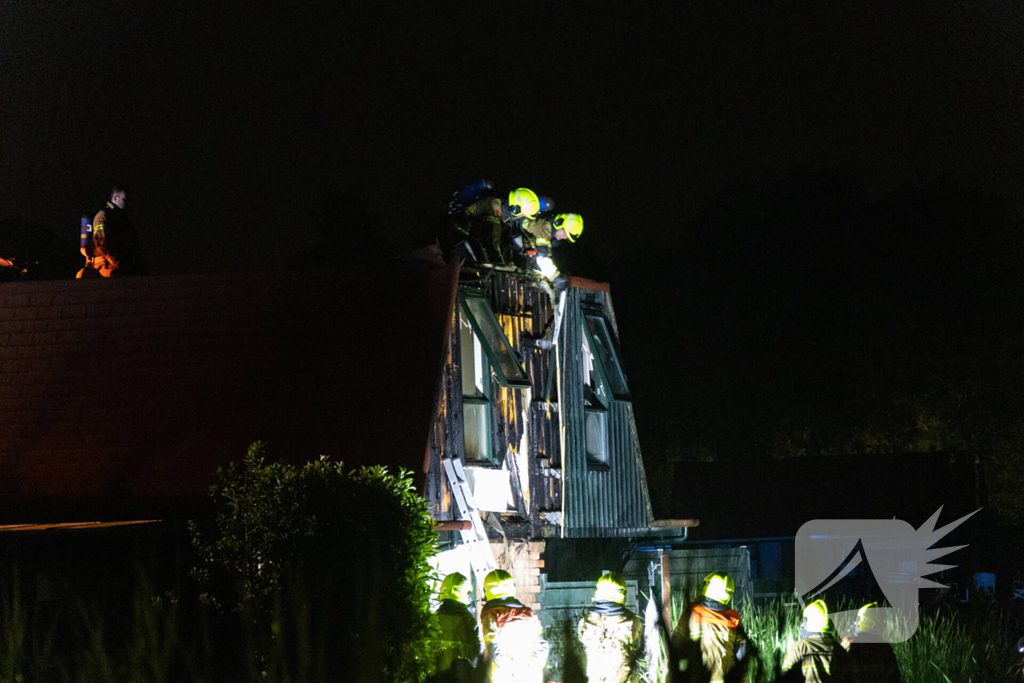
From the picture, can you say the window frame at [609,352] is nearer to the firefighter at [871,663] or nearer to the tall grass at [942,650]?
the tall grass at [942,650]

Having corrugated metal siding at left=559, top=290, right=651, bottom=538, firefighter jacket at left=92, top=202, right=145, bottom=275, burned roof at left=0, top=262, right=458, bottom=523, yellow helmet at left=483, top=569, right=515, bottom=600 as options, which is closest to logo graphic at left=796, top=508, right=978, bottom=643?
Result: corrugated metal siding at left=559, top=290, right=651, bottom=538

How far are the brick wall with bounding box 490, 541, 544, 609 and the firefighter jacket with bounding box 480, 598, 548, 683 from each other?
4.86m

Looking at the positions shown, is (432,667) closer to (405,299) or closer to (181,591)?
(181,591)

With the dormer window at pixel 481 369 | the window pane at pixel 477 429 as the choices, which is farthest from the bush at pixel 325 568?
the dormer window at pixel 481 369

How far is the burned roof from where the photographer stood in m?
14.0

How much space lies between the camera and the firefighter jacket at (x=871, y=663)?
981 cm

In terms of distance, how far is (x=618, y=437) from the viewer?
64.2 feet

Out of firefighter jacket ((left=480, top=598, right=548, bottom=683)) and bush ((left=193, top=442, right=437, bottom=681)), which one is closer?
bush ((left=193, top=442, right=437, bottom=681))

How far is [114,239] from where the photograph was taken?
17.2 metres

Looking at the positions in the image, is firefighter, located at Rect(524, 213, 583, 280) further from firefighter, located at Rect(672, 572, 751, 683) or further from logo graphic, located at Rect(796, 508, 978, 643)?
logo graphic, located at Rect(796, 508, 978, 643)

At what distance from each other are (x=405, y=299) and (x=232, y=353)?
2.45m

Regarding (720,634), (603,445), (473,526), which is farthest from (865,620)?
(603,445)

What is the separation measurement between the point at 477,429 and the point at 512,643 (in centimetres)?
567

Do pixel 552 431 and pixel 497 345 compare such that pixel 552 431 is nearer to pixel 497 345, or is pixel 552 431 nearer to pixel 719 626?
pixel 497 345
